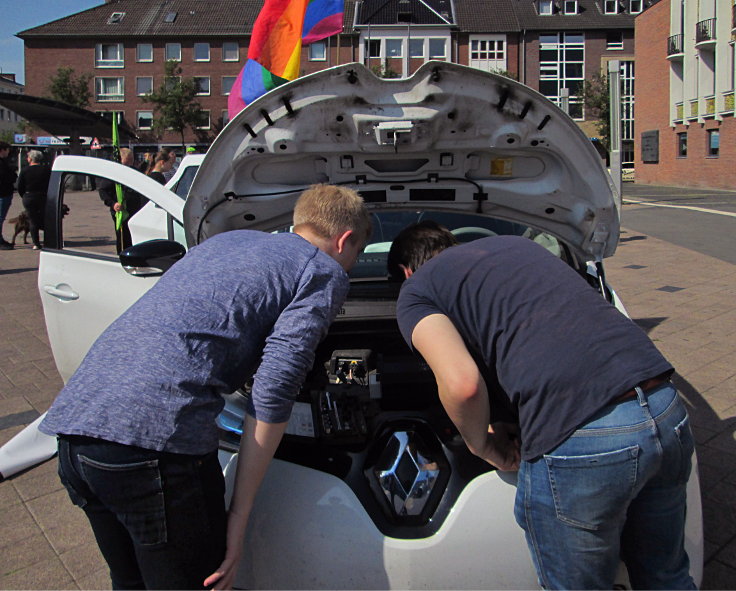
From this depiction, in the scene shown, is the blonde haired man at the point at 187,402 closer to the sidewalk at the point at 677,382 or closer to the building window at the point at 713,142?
the sidewalk at the point at 677,382

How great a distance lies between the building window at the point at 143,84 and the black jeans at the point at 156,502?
66.6 metres

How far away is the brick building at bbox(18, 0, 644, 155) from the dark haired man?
61.4m

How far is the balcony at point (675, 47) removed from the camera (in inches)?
1382

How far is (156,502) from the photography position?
63.9 inches

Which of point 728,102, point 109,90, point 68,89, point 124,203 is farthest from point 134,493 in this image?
point 109,90

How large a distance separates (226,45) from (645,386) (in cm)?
6515

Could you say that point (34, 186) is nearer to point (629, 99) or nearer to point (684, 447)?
point (684, 447)

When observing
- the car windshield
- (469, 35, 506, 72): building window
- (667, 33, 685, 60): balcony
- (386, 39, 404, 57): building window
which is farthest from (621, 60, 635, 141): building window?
the car windshield

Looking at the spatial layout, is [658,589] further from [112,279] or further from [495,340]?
[112,279]

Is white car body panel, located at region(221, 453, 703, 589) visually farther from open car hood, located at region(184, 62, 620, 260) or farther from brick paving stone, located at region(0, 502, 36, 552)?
brick paving stone, located at region(0, 502, 36, 552)

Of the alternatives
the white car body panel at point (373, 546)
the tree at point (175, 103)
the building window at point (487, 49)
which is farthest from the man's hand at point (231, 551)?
the building window at point (487, 49)

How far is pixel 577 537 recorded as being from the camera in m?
1.68

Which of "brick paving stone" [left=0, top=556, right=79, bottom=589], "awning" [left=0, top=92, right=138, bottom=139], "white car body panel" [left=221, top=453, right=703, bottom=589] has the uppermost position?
"awning" [left=0, top=92, right=138, bottom=139]

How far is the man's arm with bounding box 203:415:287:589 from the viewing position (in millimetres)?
1725
